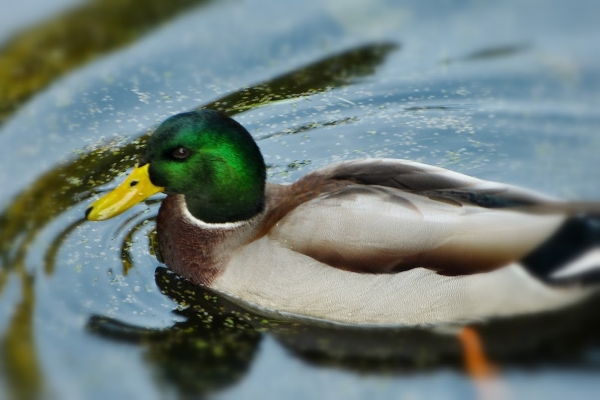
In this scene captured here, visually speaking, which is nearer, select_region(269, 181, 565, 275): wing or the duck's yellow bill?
select_region(269, 181, 565, 275): wing

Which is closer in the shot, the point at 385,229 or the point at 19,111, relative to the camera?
the point at 385,229

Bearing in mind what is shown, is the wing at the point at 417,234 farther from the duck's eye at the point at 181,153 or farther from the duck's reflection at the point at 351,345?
the duck's eye at the point at 181,153

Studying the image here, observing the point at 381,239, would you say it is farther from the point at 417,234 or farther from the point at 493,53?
the point at 493,53

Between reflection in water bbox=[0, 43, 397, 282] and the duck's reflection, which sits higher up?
reflection in water bbox=[0, 43, 397, 282]

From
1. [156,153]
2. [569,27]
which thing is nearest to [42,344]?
[156,153]

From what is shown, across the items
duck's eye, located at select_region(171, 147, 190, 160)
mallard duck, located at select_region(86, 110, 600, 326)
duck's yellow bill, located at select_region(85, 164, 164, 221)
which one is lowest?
mallard duck, located at select_region(86, 110, 600, 326)

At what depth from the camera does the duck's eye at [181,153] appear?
4.72m

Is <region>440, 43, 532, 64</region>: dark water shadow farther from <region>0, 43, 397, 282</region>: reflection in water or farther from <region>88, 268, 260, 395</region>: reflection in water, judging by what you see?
<region>88, 268, 260, 395</region>: reflection in water

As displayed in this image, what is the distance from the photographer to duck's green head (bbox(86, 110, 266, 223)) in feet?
15.3

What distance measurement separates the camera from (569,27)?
716 centimetres

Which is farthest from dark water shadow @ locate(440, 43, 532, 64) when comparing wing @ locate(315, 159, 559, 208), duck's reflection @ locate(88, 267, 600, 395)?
duck's reflection @ locate(88, 267, 600, 395)

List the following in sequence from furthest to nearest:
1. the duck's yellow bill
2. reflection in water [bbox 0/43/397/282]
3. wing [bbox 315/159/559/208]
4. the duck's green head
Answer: reflection in water [bbox 0/43/397/282] < the duck's yellow bill < the duck's green head < wing [bbox 315/159/559/208]

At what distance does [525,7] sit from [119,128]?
3.35 metres

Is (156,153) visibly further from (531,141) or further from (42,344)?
(531,141)
